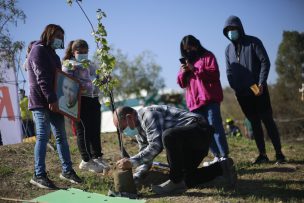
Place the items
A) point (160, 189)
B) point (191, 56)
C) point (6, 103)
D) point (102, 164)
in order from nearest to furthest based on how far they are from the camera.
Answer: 1. point (160, 189)
2. point (102, 164)
3. point (191, 56)
4. point (6, 103)

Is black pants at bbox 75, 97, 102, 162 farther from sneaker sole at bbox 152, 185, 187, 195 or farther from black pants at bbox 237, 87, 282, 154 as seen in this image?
black pants at bbox 237, 87, 282, 154

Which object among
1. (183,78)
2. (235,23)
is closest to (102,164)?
(183,78)

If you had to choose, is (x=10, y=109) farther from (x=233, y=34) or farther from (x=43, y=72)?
(x=233, y=34)

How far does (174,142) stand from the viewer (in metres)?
4.23

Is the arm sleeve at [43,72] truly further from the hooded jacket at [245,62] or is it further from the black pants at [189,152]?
the hooded jacket at [245,62]

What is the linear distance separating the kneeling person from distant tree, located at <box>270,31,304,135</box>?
56.5 ft

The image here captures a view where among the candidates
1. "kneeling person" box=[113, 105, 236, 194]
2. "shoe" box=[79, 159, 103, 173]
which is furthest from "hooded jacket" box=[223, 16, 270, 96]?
"shoe" box=[79, 159, 103, 173]

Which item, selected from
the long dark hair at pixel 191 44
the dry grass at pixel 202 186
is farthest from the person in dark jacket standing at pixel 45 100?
the long dark hair at pixel 191 44

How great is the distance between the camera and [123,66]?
42250mm

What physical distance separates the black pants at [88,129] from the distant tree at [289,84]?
16883mm

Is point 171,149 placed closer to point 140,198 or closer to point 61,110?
point 140,198

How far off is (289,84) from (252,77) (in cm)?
2147

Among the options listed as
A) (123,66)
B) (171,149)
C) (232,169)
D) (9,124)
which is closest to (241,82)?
(232,169)

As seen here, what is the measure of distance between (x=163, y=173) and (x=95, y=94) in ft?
5.04
